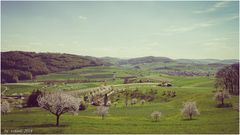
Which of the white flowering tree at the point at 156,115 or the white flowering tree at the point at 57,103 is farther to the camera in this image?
the white flowering tree at the point at 156,115

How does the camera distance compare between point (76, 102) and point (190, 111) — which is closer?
point (76, 102)

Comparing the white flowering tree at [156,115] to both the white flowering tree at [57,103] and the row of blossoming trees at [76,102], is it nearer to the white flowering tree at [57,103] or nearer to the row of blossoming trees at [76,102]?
the row of blossoming trees at [76,102]

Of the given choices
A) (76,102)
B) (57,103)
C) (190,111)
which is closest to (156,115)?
(190,111)

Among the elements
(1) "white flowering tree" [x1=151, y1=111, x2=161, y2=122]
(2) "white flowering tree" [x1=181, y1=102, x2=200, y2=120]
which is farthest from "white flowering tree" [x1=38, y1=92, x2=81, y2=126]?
(2) "white flowering tree" [x1=181, y1=102, x2=200, y2=120]

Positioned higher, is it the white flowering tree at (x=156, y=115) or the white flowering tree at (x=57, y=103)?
the white flowering tree at (x=57, y=103)

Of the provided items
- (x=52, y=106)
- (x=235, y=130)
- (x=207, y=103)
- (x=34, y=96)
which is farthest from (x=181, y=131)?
(x=34, y=96)

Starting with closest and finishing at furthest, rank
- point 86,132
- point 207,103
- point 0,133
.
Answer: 1. point 0,133
2. point 86,132
3. point 207,103

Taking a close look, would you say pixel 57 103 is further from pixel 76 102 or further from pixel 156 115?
pixel 156 115

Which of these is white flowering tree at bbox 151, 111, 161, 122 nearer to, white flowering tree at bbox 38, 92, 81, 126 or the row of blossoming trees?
the row of blossoming trees

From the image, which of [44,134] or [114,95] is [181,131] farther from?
[114,95]

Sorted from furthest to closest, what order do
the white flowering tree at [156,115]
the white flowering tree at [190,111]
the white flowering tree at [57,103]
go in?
1. the white flowering tree at [190,111]
2. the white flowering tree at [156,115]
3. the white flowering tree at [57,103]

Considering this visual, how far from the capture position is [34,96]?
132250 millimetres

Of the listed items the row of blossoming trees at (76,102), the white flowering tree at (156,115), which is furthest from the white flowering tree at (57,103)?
the white flowering tree at (156,115)

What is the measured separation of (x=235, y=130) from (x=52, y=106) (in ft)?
135
